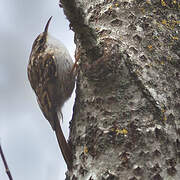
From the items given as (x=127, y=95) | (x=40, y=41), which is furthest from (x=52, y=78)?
(x=127, y=95)

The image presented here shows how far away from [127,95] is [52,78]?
39.8 inches

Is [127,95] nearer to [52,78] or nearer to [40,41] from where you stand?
[52,78]

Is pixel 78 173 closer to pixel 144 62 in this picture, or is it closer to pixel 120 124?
pixel 120 124

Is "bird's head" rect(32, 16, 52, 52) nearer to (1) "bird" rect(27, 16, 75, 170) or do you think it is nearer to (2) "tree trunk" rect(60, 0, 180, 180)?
(1) "bird" rect(27, 16, 75, 170)

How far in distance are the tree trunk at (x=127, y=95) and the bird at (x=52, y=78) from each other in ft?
1.93

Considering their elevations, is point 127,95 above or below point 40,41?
below

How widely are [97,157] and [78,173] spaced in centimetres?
13

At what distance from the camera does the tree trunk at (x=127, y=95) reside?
1350mm

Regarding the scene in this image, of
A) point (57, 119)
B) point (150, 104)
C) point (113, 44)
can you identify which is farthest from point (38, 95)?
point (150, 104)

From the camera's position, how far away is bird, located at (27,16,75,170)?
2.31 metres

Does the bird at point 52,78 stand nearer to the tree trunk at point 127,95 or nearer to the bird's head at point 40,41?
the bird's head at point 40,41

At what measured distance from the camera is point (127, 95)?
4.86ft

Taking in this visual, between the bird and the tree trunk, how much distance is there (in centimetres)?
59

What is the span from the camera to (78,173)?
1.49 meters
